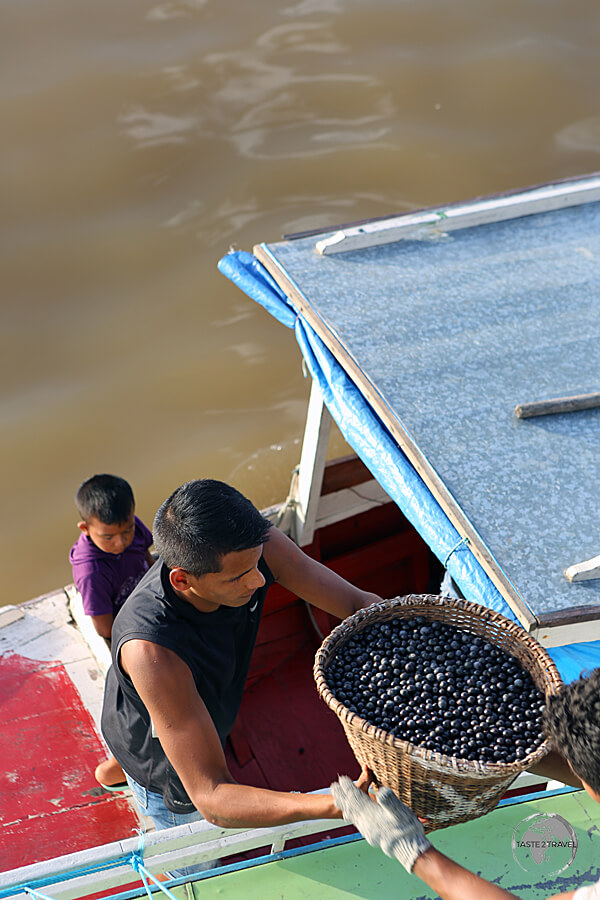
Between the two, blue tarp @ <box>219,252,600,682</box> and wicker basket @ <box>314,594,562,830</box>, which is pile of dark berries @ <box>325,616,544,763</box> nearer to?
wicker basket @ <box>314,594,562,830</box>

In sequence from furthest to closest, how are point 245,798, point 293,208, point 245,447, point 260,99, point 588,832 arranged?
point 260,99 < point 293,208 < point 245,447 < point 588,832 < point 245,798

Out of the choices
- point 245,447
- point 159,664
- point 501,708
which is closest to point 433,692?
point 501,708

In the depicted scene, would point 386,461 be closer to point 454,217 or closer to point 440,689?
point 440,689

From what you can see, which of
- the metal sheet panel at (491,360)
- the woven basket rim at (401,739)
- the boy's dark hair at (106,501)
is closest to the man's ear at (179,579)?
the woven basket rim at (401,739)

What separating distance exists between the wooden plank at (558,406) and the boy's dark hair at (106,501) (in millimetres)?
1627

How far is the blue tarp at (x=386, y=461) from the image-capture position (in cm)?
246

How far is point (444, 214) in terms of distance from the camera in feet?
12.8

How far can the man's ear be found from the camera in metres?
2.14

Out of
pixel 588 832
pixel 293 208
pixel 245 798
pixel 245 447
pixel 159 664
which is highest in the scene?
pixel 159 664

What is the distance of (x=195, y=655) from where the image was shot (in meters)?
2.18

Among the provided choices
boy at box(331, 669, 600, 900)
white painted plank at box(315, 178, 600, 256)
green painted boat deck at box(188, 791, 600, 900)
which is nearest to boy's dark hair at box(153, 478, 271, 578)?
boy at box(331, 669, 600, 900)

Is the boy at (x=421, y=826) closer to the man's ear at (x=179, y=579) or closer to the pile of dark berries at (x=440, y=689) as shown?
the pile of dark berries at (x=440, y=689)

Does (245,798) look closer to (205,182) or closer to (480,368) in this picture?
(480,368)

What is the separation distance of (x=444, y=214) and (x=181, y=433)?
4.19 meters
